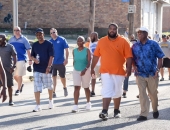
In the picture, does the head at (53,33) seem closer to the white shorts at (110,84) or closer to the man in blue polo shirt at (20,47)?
the man in blue polo shirt at (20,47)

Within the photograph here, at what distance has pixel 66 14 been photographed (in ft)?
152

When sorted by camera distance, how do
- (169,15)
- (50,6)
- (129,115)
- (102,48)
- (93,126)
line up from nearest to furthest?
1. (93,126)
2. (102,48)
3. (129,115)
4. (50,6)
5. (169,15)

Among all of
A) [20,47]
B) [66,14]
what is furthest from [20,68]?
[66,14]

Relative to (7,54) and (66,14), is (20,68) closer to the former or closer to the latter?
(7,54)

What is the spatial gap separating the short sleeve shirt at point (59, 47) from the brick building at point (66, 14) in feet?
98.9

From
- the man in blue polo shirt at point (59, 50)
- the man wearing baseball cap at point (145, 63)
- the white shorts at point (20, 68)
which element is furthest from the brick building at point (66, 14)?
the man wearing baseball cap at point (145, 63)

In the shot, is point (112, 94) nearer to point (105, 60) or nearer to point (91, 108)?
point (105, 60)

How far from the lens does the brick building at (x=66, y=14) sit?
45.5 metres

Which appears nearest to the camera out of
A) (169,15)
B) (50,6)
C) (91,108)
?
(91,108)

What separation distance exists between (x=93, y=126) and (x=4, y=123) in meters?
1.83

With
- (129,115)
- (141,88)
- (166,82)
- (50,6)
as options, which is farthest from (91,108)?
(50,6)

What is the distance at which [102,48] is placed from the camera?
11016 millimetres

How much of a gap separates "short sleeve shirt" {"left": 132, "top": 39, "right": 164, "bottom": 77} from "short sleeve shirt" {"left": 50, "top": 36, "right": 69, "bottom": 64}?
13.6 feet

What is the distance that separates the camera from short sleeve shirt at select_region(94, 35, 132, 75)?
10938mm
